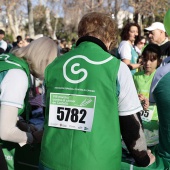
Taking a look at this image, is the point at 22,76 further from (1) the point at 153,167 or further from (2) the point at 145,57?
(2) the point at 145,57

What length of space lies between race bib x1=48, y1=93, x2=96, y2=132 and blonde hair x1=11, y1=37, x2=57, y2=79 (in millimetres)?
563

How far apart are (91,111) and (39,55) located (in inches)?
31.7

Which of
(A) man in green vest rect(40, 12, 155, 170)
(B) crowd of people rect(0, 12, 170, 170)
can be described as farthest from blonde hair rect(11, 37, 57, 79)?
(A) man in green vest rect(40, 12, 155, 170)

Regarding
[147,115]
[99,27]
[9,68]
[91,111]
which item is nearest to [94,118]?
[91,111]

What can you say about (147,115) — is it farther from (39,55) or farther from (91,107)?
(91,107)

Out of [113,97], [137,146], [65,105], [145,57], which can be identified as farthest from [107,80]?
[145,57]

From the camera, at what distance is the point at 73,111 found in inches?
92.1

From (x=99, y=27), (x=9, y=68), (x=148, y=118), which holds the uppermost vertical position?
(x=99, y=27)

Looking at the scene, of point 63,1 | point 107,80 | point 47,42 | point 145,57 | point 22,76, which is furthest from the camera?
point 63,1

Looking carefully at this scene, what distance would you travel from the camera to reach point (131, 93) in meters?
2.35

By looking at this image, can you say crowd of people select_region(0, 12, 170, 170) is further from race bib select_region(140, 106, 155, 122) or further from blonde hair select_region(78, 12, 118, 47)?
race bib select_region(140, 106, 155, 122)

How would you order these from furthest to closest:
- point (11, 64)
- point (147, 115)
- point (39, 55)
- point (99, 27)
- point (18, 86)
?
1. point (147, 115)
2. point (39, 55)
3. point (11, 64)
4. point (18, 86)
5. point (99, 27)

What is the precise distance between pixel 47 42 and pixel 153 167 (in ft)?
3.98

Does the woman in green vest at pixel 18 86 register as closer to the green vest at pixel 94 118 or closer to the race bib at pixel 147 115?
the green vest at pixel 94 118
